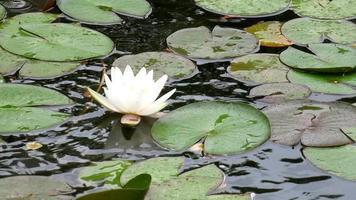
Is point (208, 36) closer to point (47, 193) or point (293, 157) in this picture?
point (293, 157)

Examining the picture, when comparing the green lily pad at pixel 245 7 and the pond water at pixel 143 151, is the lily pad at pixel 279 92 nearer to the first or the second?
the pond water at pixel 143 151

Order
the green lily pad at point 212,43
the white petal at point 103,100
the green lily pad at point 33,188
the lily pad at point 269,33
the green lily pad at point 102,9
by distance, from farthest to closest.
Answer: the green lily pad at point 102,9 < the lily pad at point 269,33 < the green lily pad at point 212,43 < the white petal at point 103,100 < the green lily pad at point 33,188

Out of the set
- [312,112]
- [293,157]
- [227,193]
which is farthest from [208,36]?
[227,193]

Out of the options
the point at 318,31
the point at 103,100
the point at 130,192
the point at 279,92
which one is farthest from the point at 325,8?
the point at 130,192

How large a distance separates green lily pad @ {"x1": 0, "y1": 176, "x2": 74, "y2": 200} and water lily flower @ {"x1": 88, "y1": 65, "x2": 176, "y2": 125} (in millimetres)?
403

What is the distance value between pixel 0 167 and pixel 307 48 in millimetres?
1320

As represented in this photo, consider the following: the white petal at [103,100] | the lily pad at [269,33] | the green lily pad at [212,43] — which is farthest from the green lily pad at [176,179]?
the lily pad at [269,33]

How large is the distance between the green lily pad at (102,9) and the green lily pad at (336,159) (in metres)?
1.13

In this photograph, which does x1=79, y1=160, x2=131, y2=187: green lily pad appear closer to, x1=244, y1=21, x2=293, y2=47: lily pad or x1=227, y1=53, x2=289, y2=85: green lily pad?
x1=227, y1=53, x2=289, y2=85: green lily pad

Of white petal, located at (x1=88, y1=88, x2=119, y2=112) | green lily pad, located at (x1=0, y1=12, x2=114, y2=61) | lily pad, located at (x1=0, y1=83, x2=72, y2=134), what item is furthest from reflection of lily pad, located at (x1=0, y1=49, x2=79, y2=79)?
white petal, located at (x1=88, y1=88, x2=119, y2=112)

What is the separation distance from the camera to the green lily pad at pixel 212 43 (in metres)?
2.73

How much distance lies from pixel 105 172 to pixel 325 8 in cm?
152

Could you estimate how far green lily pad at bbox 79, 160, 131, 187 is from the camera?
198 cm

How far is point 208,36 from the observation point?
2859mm
